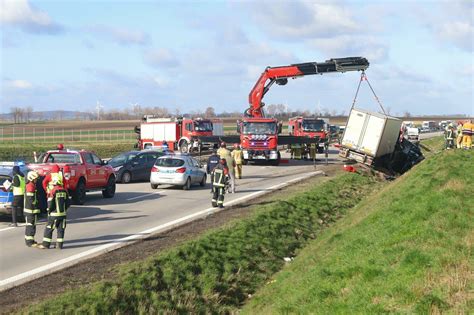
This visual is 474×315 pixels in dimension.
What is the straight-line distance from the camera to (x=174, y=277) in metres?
10.5

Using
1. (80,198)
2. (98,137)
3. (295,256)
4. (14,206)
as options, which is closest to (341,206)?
(295,256)

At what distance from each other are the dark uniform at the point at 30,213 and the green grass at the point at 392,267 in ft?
16.8

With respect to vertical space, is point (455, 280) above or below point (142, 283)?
above

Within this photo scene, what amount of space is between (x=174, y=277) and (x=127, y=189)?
49.6 feet

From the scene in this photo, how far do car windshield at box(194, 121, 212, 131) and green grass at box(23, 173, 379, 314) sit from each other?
32035 mm

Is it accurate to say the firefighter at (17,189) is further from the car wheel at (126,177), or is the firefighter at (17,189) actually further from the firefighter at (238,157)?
the firefighter at (238,157)

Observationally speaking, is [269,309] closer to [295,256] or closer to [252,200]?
[295,256]

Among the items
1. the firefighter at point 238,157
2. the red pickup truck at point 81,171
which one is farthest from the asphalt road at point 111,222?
the firefighter at point 238,157

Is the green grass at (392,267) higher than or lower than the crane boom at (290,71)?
lower

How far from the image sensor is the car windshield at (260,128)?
120 feet

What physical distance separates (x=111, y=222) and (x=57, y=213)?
4.01 meters

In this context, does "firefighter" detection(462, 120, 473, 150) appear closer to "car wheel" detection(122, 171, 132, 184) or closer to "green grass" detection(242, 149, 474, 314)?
"car wheel" detection(122, 171, 132, 184)

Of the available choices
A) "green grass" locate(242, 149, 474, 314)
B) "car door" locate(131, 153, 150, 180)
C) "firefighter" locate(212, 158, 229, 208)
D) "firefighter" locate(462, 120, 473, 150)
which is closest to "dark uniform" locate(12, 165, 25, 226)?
"firefighter" locate(212, 158, 229, 208)

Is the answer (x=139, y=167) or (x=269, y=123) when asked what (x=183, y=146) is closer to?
(x=269, y=123)
